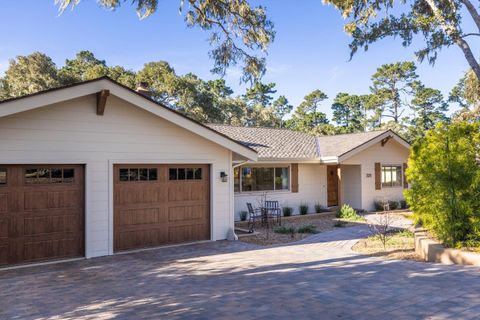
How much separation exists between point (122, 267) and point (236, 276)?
A: 8.21 feet

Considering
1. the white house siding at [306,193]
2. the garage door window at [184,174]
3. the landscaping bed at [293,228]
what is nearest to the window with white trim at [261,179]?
the white house siding at [306,193]

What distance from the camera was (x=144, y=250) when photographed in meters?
9.45

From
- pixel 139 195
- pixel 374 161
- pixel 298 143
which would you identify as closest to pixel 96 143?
pixel 139 195

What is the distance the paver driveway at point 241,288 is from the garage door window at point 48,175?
1817mm

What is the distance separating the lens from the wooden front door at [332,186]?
18344 mm

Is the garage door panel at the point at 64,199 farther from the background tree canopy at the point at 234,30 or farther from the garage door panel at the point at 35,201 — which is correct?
the background tree canopy at the point at 234,30

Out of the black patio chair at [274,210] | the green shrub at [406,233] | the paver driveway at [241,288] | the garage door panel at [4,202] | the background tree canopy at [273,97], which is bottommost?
the paver driveway at [241,288]

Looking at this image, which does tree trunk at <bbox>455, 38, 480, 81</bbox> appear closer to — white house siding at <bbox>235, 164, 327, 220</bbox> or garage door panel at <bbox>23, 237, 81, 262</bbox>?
white house siding at <bbox>235, 164, 327, 220</bbox>

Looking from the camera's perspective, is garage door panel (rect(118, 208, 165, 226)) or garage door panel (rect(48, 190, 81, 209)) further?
garage door panel (rect(118, 208, 165, 226))

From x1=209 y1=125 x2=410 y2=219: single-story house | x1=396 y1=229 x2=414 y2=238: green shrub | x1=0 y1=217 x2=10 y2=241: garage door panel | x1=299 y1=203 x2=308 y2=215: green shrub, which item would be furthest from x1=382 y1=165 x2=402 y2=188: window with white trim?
x1=0 y1=217 x2=10 y2=241: garage door panel

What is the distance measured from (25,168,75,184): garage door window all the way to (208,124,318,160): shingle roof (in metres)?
8.00

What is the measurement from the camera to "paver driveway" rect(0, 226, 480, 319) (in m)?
5.15

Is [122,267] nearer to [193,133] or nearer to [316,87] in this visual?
[193,133]

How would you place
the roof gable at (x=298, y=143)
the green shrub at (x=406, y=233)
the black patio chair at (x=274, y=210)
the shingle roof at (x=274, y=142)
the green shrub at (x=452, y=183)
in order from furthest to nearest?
1. the roof gable at (x=298, y=143)
2. the shingle roof at (x=274, y=142)
3. the black patio chair at (x=274, y=210)
4. the green shrub at (x=406, y=233)
5. the green shrub at (x=452, y=183)
